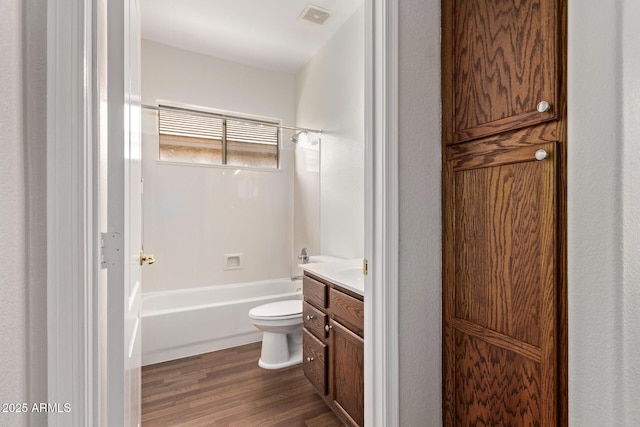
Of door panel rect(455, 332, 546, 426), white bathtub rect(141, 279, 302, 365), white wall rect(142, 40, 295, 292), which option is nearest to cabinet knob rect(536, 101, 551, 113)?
door panel rect(455, 332, 546, 426)

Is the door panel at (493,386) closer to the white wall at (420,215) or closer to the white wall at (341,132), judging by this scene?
the white wall at (420,215)

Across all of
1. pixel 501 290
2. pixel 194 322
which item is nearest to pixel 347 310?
pixel 501 290

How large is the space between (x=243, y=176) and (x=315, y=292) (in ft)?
6.29

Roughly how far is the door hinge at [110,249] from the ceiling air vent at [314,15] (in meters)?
2.23

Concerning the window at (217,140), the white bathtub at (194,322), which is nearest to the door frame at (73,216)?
the white bathtub at (194,322)

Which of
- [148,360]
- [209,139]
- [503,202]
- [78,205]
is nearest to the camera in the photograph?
[78,205]

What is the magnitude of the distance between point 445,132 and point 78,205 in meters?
1.26

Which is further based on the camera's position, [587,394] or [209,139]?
[209,139]

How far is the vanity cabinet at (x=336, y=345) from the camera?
145cm

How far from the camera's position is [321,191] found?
2.89 metres

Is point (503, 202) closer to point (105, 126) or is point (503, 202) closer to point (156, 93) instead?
point (105, 126)

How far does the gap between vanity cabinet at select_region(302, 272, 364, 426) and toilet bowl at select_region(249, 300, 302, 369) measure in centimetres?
37

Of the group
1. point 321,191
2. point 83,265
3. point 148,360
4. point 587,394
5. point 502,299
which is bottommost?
point 148,360

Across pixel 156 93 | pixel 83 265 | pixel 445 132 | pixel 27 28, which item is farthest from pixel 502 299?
pixel 156 93
